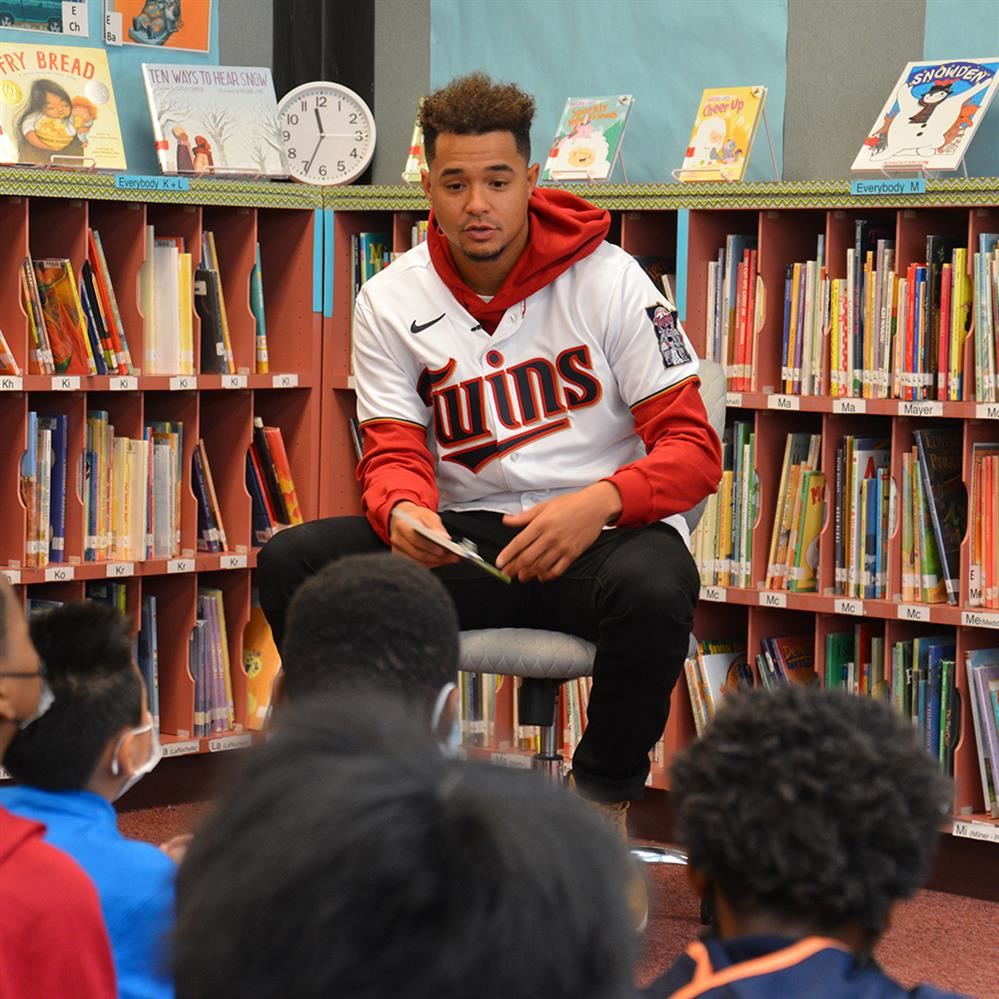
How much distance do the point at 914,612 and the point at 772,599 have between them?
1.01 ft

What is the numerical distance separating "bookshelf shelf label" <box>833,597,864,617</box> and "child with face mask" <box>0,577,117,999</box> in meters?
2.15

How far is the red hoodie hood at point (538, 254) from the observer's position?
279 centimetres

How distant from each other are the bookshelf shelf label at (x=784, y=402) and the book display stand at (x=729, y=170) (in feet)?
1.54

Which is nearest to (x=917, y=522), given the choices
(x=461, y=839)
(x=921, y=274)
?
(x=921, y=274)

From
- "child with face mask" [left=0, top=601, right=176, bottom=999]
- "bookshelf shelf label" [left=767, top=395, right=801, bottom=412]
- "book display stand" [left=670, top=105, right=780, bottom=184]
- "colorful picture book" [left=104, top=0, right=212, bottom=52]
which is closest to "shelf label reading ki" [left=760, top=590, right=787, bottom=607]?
"bookshelf shelf label" [left=767, top=395, right=801, bottom=412]

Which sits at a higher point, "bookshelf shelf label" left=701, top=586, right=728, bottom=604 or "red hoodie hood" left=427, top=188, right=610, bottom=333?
"red hoodie hood" left=427, top=188, right=610, bottom=333

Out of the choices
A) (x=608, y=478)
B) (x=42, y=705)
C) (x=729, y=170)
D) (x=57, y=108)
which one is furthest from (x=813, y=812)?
(x=57, y=108)

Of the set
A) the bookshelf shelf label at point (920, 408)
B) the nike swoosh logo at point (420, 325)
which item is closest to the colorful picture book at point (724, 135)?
the bookshelf shelf label at point (920, 408)

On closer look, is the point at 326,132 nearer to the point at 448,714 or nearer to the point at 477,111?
the point at 477,111

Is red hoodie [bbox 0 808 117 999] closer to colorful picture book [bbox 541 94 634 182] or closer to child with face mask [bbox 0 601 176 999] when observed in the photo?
child with face mask [bbox 0 601 176 999]

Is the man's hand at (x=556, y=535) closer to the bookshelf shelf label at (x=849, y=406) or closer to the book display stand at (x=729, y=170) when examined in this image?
the bookshelf shelf label at (x=849, y=406)

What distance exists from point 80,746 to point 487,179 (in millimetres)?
1495

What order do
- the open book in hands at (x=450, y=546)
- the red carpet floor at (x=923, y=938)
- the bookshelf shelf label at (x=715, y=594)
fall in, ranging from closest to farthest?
the open book in hands at (x=450, y=546) → the red carpet floor at (x=923, y=938) → the bookshelf shelf label at (x=715, y=594)

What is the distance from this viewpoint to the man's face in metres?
2.73
